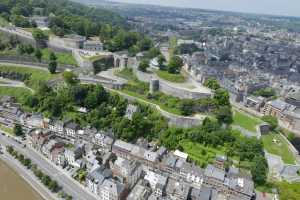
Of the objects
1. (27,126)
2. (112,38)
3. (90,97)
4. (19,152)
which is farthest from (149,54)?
(19,152)

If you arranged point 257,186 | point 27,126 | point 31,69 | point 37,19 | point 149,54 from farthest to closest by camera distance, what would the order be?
point 37,19 → point 149,54 → point 31,69 → point 27,126 → point 257,186

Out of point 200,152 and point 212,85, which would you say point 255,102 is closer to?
point 212,85

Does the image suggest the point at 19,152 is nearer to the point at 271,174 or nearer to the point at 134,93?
the point at 134,93

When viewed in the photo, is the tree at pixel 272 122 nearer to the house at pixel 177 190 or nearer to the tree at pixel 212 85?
the tree at pixel 212 85

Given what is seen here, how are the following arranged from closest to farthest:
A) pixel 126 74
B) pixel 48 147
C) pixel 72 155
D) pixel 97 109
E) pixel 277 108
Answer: pixel 72 155 → pixel 48 147 → pixel 97 109 → pixel 277 108 → pixel 126 74

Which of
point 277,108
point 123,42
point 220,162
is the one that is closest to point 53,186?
point 220,162

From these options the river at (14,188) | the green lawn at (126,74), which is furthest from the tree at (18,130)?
the green lawn at (126,74)
